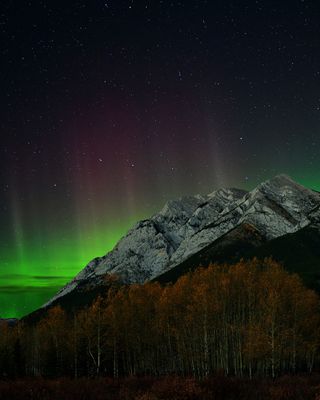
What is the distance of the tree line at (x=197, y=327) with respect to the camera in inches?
2527

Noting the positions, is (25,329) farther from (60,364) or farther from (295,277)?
(295,277)

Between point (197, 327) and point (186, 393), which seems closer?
point (186, 393)

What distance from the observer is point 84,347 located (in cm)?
7800

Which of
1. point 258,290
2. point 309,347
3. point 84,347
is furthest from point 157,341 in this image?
point 309,347

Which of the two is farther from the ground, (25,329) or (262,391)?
(25,329)

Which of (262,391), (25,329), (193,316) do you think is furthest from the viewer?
(25,329)

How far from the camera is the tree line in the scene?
64.2 metres

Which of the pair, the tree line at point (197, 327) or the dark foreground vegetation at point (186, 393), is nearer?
the dark foreground vegetation at point (186, 393)

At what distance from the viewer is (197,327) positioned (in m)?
68.2

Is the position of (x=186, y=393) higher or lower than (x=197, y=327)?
lower

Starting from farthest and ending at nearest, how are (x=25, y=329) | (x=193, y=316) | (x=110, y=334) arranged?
1. (x=25, y=329)
2. (x=110, y=334)
3. (x=193, y=316)

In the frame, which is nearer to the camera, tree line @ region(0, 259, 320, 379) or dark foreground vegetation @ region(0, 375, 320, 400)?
dark foreground vegetation @ region(0, 375, 320, 400)

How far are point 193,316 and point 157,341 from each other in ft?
39.9

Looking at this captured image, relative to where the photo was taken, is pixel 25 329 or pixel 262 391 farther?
pixel 25 329
